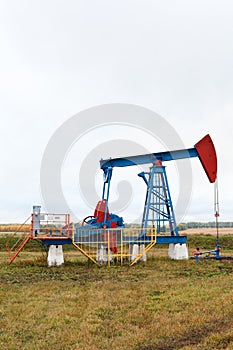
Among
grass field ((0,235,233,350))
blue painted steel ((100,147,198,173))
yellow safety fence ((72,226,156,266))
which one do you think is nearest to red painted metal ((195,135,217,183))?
blue painted steel ((100,147,198,173))

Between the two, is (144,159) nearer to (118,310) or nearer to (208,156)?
(208,156)

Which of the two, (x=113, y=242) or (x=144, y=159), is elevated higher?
(x=144, y=159)

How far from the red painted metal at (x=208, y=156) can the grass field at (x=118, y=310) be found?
157 inches

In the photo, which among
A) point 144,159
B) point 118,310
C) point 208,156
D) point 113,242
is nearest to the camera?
point 118,310

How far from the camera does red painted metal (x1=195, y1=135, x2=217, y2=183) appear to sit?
14.4m

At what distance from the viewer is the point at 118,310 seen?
22.5ft

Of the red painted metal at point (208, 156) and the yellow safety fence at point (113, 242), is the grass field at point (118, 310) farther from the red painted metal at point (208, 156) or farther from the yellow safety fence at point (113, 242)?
the red painted metal at point (208, 156)

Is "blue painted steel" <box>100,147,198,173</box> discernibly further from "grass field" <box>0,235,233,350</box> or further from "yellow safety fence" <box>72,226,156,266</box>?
"grass field" <box>0,235,233,350</box>

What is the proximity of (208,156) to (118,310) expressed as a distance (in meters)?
8.74

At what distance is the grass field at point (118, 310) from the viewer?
17.1 ft

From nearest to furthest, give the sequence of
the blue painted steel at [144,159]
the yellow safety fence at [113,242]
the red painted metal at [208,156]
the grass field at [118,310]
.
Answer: the grass field at [118,310] → the yellow safety fence at [113,242] → the red painted metal at [208,156] → the blue painted steel at [144,159]

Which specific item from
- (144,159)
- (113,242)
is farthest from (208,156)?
(113,242)

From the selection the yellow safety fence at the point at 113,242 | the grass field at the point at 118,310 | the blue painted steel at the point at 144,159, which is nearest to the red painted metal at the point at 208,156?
the blue painted steel at the point at 144,159

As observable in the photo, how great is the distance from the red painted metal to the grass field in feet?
13.1
